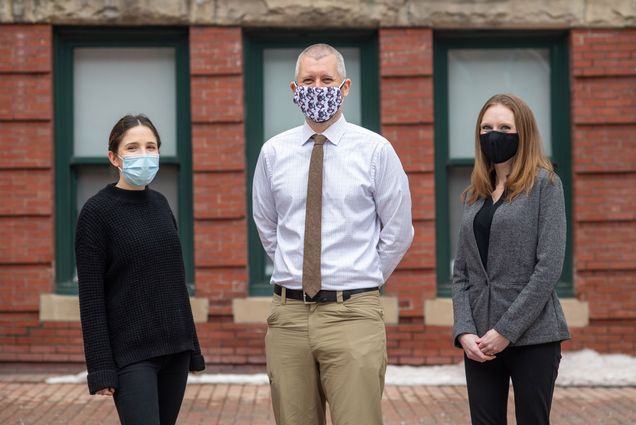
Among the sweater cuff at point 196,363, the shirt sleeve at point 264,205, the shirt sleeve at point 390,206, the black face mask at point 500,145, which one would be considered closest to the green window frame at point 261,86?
the shirt sleeve at point 264,205

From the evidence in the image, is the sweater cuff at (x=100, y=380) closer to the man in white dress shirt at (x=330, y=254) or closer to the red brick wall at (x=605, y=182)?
the man in white dress shirt at (x=330, y=254)

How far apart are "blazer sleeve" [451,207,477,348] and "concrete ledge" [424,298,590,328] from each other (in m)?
4.89

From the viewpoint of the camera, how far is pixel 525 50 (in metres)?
10.3

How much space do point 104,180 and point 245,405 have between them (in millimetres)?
3032

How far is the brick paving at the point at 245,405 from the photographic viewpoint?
26.7ft

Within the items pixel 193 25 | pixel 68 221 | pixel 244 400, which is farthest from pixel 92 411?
pixel 193 25

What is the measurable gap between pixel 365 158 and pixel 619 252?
5827 millimetres

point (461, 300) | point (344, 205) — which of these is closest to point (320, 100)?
point (344, 205)

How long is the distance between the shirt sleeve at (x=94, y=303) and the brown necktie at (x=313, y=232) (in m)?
0.93

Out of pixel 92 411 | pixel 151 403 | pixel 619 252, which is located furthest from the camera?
pixel 619 252

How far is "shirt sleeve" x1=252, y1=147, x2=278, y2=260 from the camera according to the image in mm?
4996

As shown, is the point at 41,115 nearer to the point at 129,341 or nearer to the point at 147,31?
the point at 147,31

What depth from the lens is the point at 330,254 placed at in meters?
4.69

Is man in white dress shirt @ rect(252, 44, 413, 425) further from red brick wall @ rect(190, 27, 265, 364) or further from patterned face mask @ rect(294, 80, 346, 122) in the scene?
red brick wall @ rect(190, 27, 265, 364)
